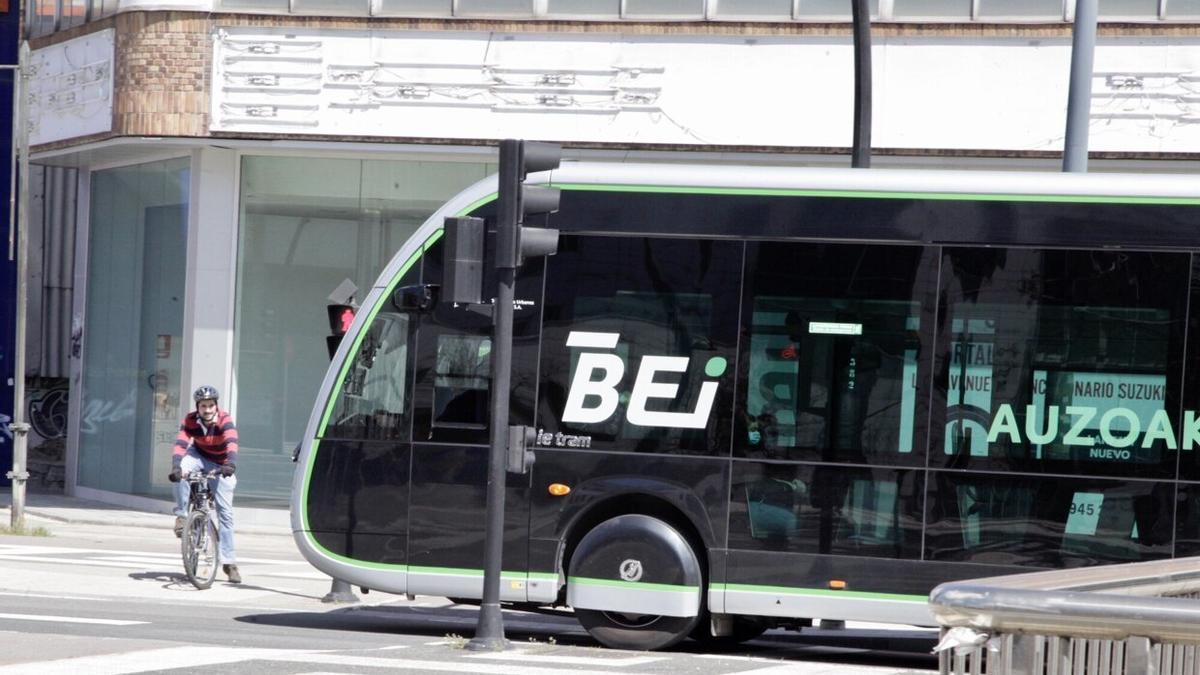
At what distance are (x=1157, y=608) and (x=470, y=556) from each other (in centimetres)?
768

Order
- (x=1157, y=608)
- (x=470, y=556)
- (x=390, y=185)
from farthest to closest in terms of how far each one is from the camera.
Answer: (x=390, y=185) → (x=470, y=556) → (x=1157, y=608)

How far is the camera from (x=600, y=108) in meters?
19.4

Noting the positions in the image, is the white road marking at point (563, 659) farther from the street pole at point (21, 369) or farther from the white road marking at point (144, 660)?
the street pole at point (21, 369)

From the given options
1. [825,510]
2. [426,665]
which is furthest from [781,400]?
[426,665]

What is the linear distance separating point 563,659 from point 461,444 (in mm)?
1898

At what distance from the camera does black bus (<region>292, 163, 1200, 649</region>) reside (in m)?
10.4

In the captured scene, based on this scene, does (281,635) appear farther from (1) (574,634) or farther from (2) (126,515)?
(2) (126,515)

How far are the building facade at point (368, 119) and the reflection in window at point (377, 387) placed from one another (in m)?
8.16

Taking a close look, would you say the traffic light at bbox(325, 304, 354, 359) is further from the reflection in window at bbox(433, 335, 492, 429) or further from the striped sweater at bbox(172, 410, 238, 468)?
the reflection in window at bbox(433, 335, 492, 429)

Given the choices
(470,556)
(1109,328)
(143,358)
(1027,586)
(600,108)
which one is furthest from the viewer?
(143,358)

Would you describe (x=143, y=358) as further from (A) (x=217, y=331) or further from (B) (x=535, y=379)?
(B) (x=535, y=379)

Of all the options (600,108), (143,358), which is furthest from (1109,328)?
(143,358)

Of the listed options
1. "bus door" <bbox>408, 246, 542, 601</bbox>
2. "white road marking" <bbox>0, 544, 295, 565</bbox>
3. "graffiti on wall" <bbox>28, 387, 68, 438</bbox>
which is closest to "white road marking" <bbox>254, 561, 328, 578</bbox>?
"white road marking" <bbox>0, 544, 295, 565</bbox>

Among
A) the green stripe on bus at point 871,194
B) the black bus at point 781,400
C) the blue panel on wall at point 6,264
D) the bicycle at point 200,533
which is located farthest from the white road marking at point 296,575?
the blue panel on wall at point 6,264
